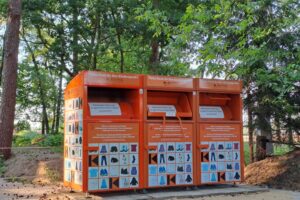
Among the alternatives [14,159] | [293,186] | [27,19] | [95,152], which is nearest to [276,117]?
[293,186]

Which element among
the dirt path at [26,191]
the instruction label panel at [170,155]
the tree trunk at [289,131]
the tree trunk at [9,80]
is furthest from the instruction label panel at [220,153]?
the tree trunk at [9,80]

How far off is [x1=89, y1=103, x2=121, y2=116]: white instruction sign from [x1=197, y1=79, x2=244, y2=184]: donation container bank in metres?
1.92

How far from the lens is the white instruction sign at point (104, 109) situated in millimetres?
8273

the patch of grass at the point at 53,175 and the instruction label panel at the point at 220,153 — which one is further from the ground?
the instruction label panel at the point at 220,153

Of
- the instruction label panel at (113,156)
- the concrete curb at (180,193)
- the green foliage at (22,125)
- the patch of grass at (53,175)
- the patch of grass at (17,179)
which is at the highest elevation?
the green foliage at (22,125)

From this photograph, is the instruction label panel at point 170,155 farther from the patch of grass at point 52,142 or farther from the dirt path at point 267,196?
the patch of grass at point 52,142

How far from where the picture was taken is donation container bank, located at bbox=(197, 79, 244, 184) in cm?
923

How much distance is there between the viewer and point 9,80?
14.2 m

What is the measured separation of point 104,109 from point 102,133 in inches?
21.1

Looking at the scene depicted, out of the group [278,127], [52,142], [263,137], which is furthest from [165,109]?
[52,142]

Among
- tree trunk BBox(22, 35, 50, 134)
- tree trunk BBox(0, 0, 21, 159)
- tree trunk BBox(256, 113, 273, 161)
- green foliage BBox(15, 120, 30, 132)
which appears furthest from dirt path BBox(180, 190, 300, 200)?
green foliage BBox(15, 120, 30, 132)

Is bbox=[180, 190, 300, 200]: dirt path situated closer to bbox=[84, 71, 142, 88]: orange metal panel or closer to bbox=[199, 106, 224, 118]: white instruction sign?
bbox=[199, 106, 224, 118]: white instruction sign

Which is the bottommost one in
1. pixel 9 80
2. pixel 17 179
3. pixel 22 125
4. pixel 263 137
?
pixel 17 179

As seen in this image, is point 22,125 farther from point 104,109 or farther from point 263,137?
point 104,109
